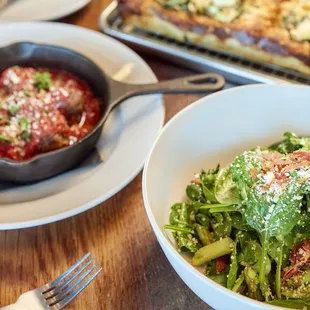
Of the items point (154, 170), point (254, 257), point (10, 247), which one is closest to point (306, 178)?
point (254, 257)

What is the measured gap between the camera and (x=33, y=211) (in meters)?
1.08

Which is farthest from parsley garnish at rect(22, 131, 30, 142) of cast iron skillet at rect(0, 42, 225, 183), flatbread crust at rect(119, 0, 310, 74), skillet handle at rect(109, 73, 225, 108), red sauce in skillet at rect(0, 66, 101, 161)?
flatbread crust at rect(119, 0, 310, 74)

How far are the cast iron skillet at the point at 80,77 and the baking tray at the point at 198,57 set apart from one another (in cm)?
14

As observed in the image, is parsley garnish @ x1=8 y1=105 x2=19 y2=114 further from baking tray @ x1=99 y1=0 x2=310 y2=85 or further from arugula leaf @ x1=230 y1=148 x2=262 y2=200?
arugula leaf @ x1=230 y1=148 x2=262 y2=200

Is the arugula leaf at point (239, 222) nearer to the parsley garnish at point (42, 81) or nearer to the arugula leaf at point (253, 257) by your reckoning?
→ the arugula leaf at point (253, 257)

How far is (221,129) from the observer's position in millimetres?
1176

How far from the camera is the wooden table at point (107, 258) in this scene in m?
0.99

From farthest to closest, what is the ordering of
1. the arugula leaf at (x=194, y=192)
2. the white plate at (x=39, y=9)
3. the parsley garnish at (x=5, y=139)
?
the white plate at (x=39, y=9), the parsley garnish at (x=5, y=139), the arugula leaf at (x=194, y=192)

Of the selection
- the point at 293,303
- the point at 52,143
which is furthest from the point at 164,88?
the point at 293,303

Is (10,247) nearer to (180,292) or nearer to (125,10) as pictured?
(180,292)

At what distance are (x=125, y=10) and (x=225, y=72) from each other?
1.34ft

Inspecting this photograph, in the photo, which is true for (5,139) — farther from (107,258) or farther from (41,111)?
(107,258)

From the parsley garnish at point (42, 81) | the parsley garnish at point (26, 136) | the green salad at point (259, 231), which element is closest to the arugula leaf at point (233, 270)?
the green salad at point (259, 231)

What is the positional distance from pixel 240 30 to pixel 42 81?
0.59 m
